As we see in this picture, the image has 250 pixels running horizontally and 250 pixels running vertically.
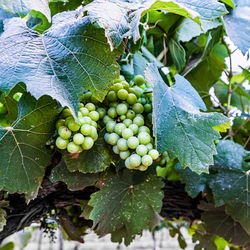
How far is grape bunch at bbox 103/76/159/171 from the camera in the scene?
0.48 m

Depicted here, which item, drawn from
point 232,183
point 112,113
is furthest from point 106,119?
point 232,183

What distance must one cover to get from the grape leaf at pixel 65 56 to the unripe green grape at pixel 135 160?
0.11 meters

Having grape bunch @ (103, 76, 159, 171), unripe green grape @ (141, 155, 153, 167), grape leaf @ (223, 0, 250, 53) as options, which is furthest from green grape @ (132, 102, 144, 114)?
grape leaf @ (223, 0, 250, 53)

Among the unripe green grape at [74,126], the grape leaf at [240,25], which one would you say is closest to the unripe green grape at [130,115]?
the unripe green grape at [74,126]

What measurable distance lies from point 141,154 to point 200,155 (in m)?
0.10

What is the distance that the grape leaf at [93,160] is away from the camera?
538mm

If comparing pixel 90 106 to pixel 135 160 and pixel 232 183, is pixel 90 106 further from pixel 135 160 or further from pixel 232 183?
pixel 232 183

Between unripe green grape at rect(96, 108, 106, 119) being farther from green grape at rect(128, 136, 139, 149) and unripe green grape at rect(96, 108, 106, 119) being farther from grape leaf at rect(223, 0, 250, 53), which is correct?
grape leaf at rect(223, 0, 250, 53)

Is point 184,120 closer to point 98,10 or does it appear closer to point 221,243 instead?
point 98,10

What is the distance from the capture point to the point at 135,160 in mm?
474

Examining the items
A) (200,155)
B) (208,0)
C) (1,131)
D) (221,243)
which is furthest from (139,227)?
(221,243)

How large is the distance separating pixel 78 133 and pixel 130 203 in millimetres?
249

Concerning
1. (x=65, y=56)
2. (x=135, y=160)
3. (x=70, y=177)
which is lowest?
(x=70, y=177)

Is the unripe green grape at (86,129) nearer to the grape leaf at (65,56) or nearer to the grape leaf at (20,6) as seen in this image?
the grape leaf at (65,56)
